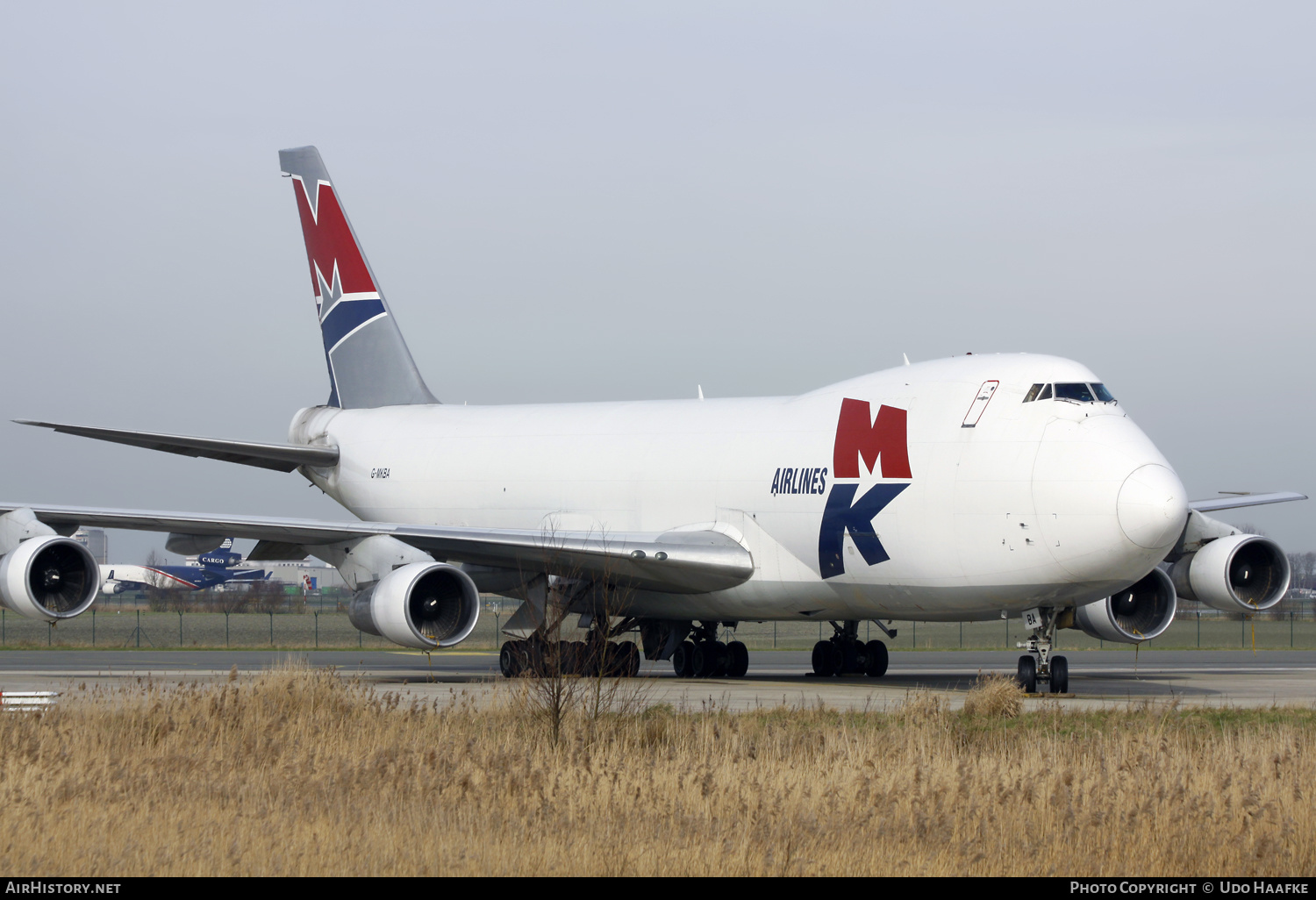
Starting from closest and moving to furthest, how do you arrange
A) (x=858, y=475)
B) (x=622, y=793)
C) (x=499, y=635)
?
1. (x=622, y=793)
2. (x=858, y=475)
3. (x=499, y=635)

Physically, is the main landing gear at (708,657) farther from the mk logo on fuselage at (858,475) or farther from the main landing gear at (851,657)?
the mk logo on fuselage at (858,475)

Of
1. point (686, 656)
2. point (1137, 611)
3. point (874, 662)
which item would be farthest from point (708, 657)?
point (1137, 611)

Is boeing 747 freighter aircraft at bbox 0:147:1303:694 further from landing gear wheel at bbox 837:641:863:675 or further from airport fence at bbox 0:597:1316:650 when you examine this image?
airport fence at bbox 0:597:1316:650

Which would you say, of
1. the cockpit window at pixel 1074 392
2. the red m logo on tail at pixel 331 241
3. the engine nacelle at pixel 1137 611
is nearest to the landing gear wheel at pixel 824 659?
the engine nacelle at pixel 1137 611

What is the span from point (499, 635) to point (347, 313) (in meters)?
17.0

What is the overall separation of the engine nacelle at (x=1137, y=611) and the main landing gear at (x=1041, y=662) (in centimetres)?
377

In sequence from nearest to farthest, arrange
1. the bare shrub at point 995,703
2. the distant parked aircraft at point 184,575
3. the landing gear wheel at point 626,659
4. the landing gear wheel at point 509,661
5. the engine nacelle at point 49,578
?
the bare shrub at point 995,703
the engine nacelle at point 49,578
the landing gear wheel at point 509,661
the landing gear wheel at point 626,659
the distant parked aircraft at point 184,575

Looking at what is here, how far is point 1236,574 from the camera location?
23562 millimetres

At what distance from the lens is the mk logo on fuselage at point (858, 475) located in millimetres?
20953

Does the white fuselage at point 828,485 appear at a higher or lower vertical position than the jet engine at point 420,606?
higher

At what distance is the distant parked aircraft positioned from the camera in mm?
131375

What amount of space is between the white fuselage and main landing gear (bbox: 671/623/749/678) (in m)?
1.86

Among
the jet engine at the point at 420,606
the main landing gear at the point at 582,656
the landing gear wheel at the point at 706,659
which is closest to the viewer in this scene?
the jet engine at the point at 420,606

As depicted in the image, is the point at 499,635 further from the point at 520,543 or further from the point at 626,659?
the point at 520,543
